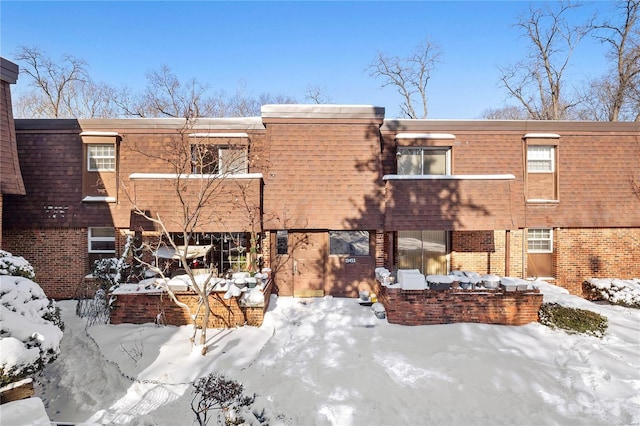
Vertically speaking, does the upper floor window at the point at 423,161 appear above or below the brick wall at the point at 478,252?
above

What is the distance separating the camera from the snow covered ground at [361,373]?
543 cm

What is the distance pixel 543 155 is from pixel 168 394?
1467cm

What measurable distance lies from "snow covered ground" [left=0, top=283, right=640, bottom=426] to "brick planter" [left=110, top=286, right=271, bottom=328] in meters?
0.29

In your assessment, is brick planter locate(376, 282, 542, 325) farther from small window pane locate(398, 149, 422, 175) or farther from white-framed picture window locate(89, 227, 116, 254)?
white-framed picture window locate(89, 227, 116, 254)

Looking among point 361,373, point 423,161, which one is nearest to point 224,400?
point 361,373

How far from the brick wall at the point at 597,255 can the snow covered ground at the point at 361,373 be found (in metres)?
3.63

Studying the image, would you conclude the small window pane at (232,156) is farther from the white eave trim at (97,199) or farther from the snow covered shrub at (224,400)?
the snow covered shrub at (224,400)

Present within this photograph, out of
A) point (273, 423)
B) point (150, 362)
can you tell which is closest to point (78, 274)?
point (150, 362)

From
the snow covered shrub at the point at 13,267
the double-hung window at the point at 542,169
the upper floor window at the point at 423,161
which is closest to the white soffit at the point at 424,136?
the upper floor window at the point at 423,161

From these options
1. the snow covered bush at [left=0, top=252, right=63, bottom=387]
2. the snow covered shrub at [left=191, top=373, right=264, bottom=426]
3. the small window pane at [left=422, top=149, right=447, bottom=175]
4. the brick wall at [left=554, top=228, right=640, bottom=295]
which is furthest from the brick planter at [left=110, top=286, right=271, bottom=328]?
the brick wall at [left=554, top=228, right=640, bottom=295]

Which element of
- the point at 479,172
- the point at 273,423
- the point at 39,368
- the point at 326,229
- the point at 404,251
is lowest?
the point at 273,423

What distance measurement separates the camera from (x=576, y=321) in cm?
805

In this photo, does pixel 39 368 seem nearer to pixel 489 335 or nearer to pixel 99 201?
pixel 99 201

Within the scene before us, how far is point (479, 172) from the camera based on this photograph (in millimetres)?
11656
